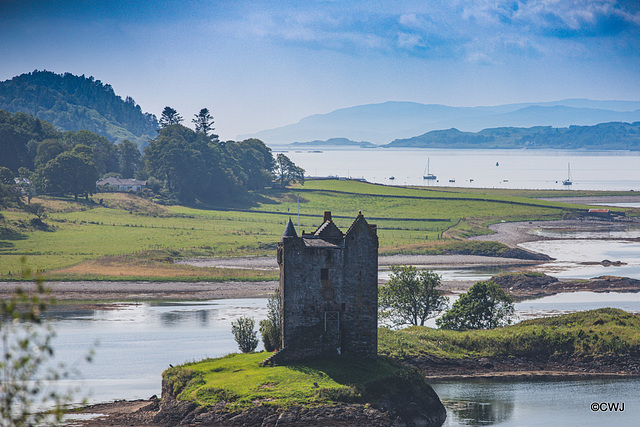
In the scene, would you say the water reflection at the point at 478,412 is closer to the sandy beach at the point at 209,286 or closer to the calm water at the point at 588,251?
the sandy beach at the point at 209,286

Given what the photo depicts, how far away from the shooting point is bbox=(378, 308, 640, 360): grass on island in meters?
61.3

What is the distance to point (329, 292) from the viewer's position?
1866 inches

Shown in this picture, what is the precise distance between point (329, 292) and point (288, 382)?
249 inches

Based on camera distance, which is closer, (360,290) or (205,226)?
(360,290)

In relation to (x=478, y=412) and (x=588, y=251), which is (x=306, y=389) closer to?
(x=478, y=412)

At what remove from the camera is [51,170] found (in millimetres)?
160875

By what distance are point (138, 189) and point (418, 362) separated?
456 ft

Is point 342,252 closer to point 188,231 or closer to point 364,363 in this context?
point 364,363

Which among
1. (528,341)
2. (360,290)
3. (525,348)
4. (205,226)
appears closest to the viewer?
(360,290)

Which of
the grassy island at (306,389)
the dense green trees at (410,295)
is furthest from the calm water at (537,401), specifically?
the dense green trees at (410,295)

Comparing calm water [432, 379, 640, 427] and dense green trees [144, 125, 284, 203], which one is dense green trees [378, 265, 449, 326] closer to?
calm water [432, 379, 640, 427]

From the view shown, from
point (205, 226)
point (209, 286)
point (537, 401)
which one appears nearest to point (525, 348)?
point (537, 401)

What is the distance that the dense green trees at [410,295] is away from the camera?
71625 millimetres

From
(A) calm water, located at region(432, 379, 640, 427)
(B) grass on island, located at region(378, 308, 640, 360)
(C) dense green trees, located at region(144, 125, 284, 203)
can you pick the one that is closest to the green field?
(C) dense green trees, located at region(144, 125, 284, 203)
